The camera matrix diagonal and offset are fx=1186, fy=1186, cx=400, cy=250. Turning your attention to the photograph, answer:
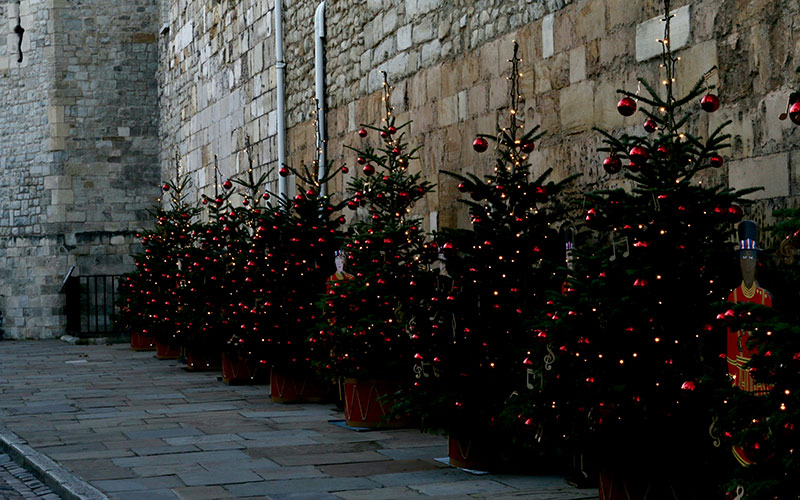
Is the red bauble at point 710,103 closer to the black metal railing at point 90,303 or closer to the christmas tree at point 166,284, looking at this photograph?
the christmas tree at point 166,284

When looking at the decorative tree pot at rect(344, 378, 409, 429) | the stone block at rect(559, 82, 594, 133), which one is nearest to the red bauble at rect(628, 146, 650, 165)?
the stone block at rect(559, 82, 594, 133)

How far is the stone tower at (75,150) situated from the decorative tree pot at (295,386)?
11.1m

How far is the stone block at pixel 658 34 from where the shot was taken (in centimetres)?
634

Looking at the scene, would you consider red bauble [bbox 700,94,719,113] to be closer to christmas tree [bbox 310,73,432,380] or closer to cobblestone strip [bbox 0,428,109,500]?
christmas tree [bbox 310,73,432,380]

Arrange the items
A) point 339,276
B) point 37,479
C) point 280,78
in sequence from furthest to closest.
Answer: point 280,78 → point 339,276 → point 37,479

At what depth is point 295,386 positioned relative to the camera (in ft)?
33.8

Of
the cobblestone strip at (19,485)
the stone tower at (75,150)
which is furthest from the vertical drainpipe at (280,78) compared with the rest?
the stone tower at (75,150)

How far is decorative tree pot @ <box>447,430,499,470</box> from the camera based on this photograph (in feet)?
22.2

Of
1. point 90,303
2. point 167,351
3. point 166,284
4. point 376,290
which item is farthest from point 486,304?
point 90,303

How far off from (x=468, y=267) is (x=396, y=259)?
157cm

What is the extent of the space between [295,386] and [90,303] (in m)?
11.1

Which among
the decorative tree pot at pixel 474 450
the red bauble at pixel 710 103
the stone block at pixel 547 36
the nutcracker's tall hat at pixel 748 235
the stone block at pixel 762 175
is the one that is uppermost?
the stone block at pixel 547 36

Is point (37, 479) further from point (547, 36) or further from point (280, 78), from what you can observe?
point (280, 78)

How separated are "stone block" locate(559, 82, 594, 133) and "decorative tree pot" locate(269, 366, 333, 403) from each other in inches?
148
